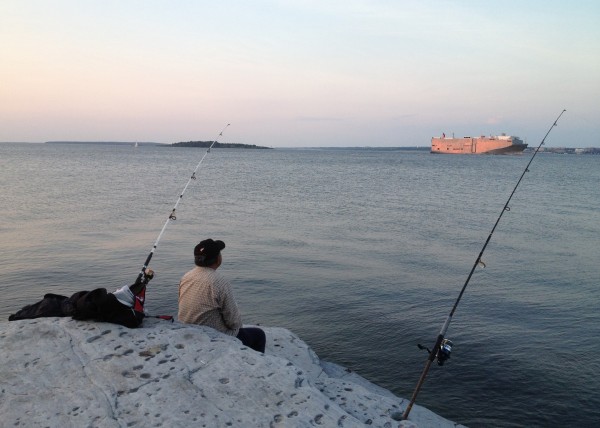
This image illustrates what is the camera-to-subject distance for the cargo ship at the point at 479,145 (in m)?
133

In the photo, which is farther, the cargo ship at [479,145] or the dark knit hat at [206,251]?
the cargo ship at [479,145]

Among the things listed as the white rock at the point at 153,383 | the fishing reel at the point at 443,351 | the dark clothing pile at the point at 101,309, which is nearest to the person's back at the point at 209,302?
the white rock at the point at 153,383

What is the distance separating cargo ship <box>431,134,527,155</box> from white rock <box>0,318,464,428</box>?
136 m

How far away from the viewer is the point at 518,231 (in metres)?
18.5

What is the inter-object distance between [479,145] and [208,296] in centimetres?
14744

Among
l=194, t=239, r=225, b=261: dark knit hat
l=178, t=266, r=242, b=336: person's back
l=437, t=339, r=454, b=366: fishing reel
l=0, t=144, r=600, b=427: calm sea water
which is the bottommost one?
l=0, t=144, r=600, b=427: calm sea water

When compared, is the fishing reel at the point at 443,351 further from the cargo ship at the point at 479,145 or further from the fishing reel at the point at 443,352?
the cargo ship at the point at 479,145

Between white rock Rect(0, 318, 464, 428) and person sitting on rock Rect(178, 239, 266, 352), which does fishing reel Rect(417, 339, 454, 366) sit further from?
person sitting on rock Rect(178, 239, 266, 352)

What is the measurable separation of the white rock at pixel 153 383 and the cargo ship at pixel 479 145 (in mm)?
136033

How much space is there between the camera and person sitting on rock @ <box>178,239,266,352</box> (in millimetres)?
4793

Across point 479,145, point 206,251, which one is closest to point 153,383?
point 206,251

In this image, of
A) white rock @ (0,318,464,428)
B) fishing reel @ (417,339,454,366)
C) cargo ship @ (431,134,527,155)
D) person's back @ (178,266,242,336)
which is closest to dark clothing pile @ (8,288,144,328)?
white rock @ (0,318,464,428)

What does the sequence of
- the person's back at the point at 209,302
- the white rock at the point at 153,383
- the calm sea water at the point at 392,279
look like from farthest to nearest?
1. the calm sea water at the point at 392,279
2. the person's back at the point at 209,302
3. the white rock at the point at 153,383

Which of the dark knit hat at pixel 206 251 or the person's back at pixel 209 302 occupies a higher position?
the dark knit hat at pixel 206 251
